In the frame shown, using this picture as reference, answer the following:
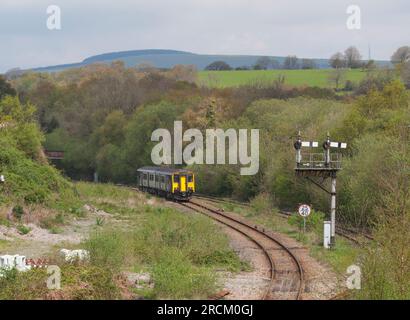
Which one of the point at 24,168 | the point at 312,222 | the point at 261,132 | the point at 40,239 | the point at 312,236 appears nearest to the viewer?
the point at 40,239

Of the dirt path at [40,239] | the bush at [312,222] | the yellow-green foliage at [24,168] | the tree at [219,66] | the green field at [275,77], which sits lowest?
the bush at [312,222]

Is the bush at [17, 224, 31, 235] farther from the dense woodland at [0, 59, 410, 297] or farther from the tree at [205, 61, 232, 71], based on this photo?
the tree at [205, 61, 232, 71]

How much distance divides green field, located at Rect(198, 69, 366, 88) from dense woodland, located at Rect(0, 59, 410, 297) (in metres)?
7.28

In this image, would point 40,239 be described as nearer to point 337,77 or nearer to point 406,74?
point 406,74

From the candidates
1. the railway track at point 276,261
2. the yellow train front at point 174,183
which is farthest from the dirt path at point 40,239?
the yellow train front at point 174,183

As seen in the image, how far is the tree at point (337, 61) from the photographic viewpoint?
113019 millimetres

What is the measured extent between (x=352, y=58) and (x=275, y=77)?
1760cm

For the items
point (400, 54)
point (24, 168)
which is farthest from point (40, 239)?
point (400, 54)

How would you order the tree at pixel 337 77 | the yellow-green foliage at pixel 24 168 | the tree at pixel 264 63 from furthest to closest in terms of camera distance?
the tree at pixel 264 63
the tree at pixel 337 77
the yellow-green foliage at pixel 24 168

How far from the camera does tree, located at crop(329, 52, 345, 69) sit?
11302cm

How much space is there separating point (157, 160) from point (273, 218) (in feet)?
101

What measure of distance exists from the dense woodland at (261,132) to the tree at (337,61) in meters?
17.5

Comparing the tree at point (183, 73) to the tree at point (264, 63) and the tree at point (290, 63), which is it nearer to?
the tree at point (264, 63)

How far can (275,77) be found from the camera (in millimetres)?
108000
